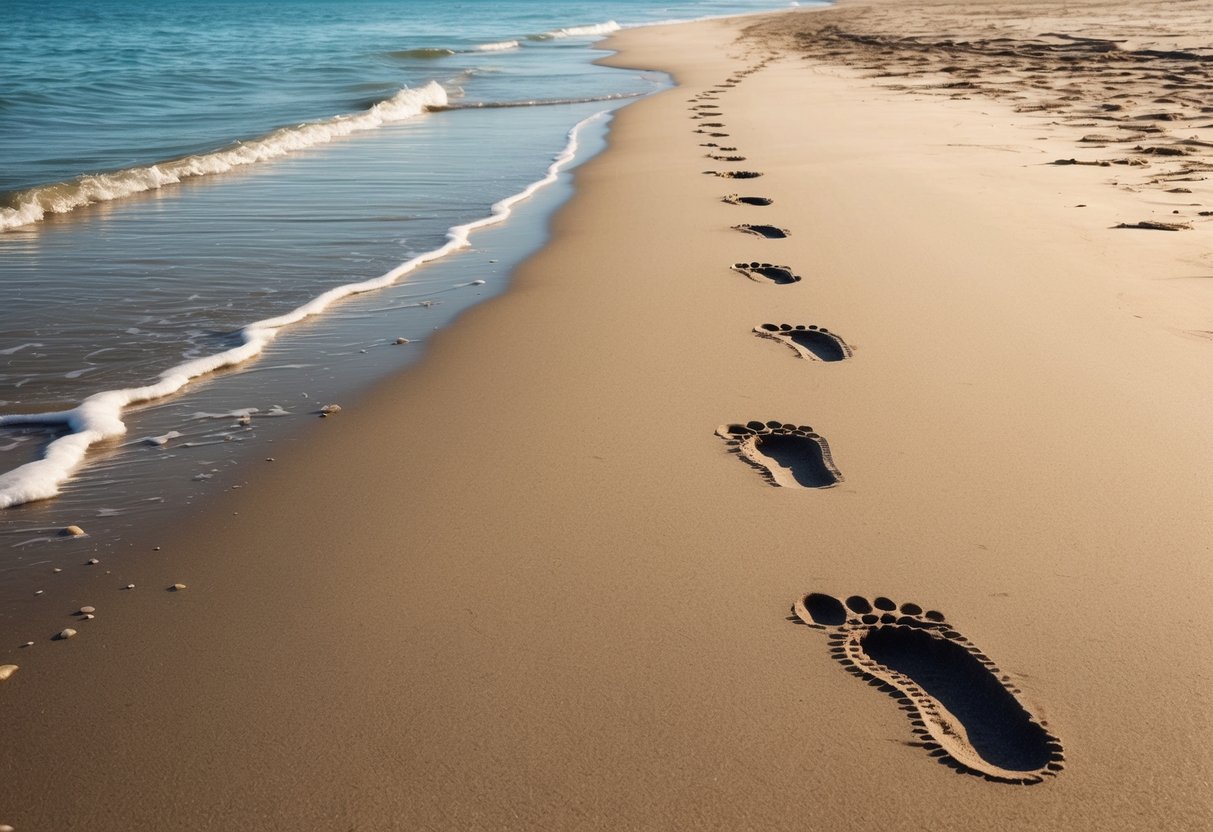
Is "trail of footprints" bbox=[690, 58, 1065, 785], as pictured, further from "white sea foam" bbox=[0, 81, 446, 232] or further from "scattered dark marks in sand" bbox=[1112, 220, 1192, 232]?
"white sea foam" bbox=[0, 81, 446, 232]

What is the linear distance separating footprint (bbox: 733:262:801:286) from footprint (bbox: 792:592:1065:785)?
294cm

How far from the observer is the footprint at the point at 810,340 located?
406cm

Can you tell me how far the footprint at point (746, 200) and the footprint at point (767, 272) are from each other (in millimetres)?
1696

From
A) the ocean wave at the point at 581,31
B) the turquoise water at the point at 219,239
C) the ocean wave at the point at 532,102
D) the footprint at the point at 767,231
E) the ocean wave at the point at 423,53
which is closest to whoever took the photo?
the turquoise water at the point at 219,239

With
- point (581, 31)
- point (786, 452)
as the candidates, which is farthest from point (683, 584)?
point (581, 31)

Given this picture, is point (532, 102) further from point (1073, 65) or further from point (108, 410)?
point (108, 410)

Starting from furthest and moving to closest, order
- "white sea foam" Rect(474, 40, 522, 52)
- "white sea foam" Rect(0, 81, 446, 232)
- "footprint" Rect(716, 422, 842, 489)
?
"white sea foam" Rect(474, 40, 522, 52) < "white sea foam" Rect(0, 81, 446, 232) < "footprint" Rect(716, 422, 842, 489)

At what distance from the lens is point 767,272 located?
528 cm

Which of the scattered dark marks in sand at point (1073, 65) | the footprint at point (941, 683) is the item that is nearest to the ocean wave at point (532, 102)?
the scattered dark marks in sand at point (1073, 65)

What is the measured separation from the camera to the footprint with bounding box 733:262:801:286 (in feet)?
16.8

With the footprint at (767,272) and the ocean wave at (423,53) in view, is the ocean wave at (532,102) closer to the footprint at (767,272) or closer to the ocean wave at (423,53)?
the ocean wave at (423,53)

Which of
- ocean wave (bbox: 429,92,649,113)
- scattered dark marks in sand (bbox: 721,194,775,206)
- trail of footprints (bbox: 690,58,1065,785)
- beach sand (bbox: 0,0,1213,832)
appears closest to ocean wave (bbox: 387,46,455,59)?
ocean wave (bbox: 429,92,649,113)

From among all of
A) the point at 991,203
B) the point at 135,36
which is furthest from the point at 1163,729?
the point at 135,36

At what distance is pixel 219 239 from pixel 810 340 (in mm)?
4023
